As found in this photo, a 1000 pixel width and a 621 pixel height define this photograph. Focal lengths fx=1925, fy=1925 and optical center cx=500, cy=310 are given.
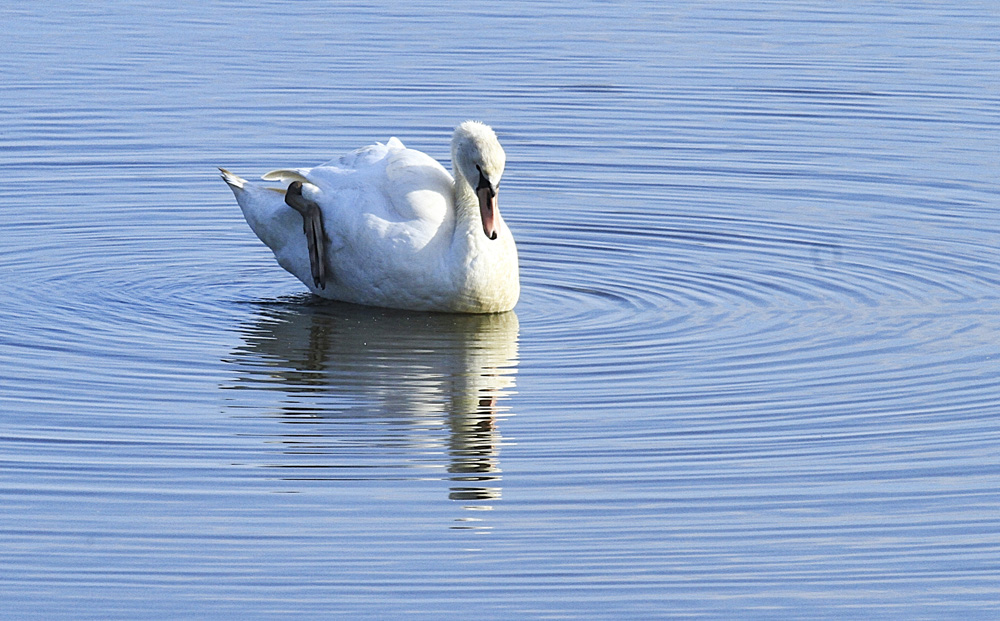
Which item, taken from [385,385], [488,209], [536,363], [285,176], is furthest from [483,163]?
[385,385]

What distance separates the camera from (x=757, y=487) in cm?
734

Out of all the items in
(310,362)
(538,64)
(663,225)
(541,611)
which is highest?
(538,64)

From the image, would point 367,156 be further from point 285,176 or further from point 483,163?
point 483,163

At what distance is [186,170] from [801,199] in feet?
14.9

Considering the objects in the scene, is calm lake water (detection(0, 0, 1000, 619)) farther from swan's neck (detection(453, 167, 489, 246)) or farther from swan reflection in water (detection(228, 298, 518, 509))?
swan's neck (detection(453, 167, 489, 246))

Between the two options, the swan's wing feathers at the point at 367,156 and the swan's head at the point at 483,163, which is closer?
the swan's head at the point at 483,163

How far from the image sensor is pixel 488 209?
1011cm

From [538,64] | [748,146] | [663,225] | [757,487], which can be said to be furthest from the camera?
[538,64]

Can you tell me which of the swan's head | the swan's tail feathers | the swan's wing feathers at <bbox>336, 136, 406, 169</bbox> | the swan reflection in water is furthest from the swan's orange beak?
the swan's tail feathers

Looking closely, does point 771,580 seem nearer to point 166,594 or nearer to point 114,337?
point 166,594

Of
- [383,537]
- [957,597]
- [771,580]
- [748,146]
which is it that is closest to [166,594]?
[383,537]

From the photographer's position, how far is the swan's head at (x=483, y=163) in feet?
33.2

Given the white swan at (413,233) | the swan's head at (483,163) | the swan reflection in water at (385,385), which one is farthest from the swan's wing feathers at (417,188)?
the swan reflection in water at (385,385)

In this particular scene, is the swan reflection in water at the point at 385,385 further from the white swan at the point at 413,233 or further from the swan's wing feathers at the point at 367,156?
the swan's wing feathers at the point at 367,156
